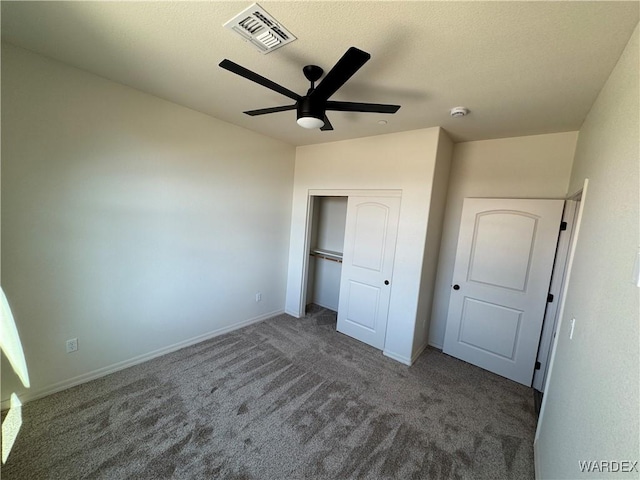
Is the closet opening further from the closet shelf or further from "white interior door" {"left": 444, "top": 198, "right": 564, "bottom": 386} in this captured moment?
"white interior door" {"left": 444, "top": 198, "right": 564, "bottom": 386}

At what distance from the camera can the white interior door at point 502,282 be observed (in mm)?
2545

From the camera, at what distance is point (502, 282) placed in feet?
8.98

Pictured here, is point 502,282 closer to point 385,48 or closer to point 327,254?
point 327,254

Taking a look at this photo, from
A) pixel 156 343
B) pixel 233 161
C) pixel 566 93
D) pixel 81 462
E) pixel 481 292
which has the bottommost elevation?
pixel 81 462

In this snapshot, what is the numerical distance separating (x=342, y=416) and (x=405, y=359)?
3.72 feet

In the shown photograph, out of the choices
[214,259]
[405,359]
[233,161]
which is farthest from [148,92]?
[405,359]

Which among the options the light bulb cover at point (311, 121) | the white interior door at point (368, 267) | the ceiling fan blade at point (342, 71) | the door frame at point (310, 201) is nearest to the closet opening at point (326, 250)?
the door frame at point (310, 201)

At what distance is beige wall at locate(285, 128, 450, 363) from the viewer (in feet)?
8.83

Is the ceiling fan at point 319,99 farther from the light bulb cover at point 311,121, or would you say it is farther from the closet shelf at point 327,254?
the closet shelf at point 327,254

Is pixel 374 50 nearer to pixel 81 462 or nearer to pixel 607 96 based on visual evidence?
pixel 607 96

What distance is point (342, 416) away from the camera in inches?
80.7

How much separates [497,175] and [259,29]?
2734 mm

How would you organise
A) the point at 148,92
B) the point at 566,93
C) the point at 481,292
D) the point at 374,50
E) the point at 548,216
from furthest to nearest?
the point at 481,292 < the point at 548,216 < the point at 148,92 < the point at 566,93 < the point at 374,50

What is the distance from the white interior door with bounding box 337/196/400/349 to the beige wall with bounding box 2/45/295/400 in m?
1.36
